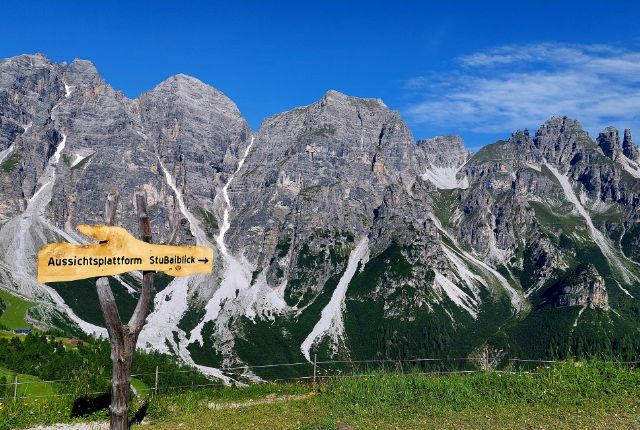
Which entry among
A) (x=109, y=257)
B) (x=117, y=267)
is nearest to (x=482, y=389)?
(x=117, y=267)

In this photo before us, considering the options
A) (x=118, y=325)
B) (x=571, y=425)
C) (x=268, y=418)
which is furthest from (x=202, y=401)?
(x=571, y=425)

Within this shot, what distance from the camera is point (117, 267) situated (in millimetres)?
16859

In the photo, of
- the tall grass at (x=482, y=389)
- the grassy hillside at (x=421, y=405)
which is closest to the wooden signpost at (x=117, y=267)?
the grassy hillside at (x=421, y=405)

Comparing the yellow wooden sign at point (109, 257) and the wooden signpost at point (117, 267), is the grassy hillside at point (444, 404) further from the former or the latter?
the yellow wooden sign at point (109, 257)

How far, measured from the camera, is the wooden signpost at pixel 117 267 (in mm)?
16453

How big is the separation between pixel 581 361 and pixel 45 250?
2383cm

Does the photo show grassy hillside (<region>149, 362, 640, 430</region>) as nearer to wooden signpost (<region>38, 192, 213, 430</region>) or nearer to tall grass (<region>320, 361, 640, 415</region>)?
tall grass (<region>320, 361, 640, 415</region>)

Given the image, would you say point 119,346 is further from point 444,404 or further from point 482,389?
point 482,389

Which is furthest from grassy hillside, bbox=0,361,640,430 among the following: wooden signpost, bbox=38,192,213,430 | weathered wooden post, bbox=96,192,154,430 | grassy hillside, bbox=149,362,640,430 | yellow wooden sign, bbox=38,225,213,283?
yellow wooden sign, bbox=38,225,213,283

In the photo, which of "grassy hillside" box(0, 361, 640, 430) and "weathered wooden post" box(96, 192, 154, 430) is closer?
"weathered wooden post" box(96, 192, 154, 430)

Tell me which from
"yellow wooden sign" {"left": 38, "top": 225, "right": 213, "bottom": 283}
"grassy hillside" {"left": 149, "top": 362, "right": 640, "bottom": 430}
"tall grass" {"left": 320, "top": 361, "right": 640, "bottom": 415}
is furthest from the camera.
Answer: "tall grass" {"left": 320, "top": 361, "right": 640, "bottom": 415}

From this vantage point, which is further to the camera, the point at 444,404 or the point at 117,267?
the point at 444,404

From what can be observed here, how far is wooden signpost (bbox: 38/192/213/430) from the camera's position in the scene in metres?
16.5

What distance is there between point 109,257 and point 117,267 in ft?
1.23
